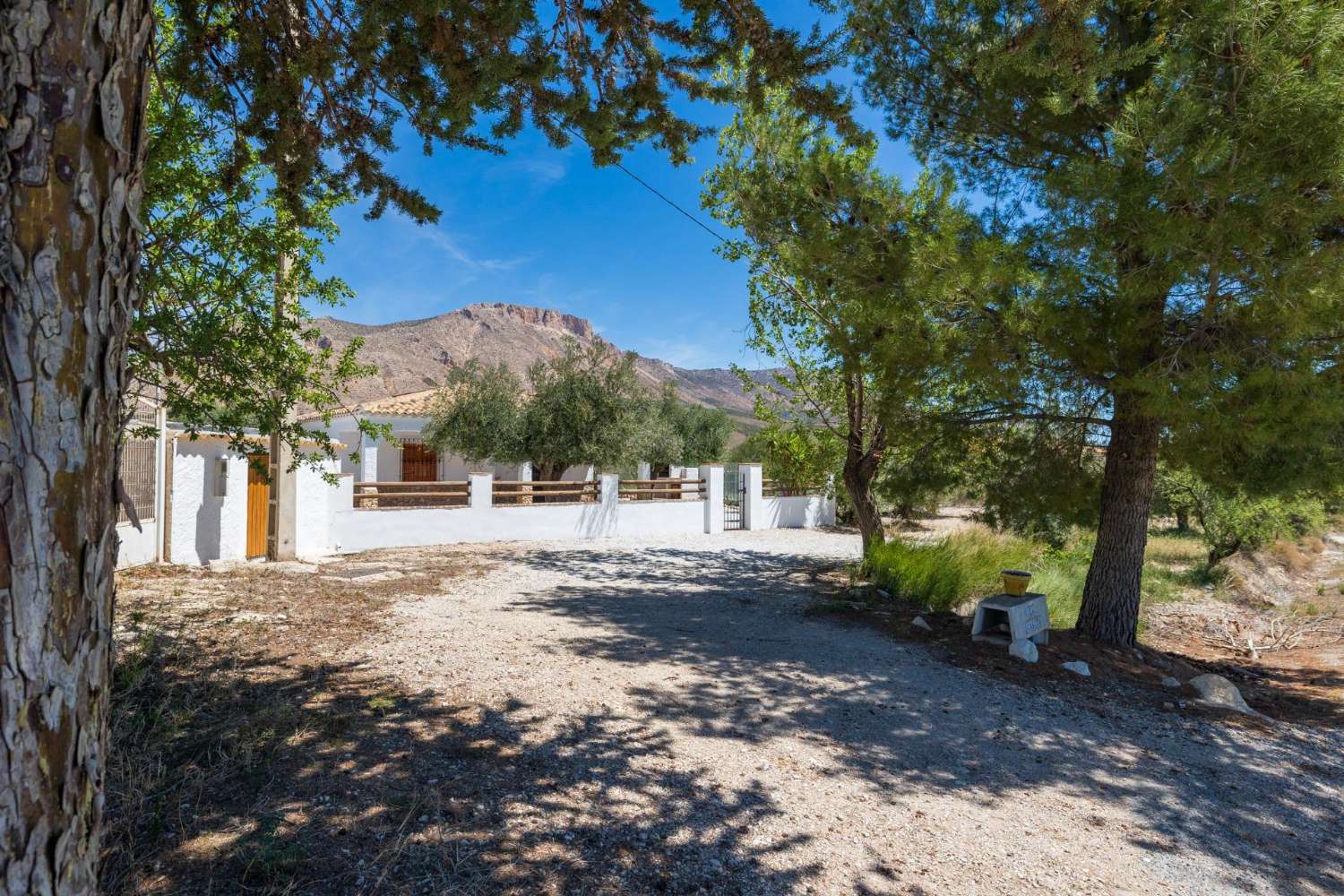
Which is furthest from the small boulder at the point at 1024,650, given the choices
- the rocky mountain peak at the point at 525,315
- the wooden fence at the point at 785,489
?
the rocky mountain peak at the point at 525,315

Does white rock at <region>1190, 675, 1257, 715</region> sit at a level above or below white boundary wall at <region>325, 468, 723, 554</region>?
below

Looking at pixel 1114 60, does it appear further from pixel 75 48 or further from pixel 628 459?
pixel 628 459

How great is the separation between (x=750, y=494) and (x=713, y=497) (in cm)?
157

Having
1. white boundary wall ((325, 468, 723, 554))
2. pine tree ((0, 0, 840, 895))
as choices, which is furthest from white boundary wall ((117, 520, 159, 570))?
pine tree ((0, 0, 840, 895))

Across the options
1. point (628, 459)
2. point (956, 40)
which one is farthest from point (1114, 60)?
point (628, 459)

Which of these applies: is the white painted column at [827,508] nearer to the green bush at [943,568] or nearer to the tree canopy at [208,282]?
the green bush at [943,568]

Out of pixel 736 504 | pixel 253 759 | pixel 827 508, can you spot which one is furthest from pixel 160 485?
pixel 827 508

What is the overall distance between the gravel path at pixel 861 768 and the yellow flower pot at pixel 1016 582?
4.19 ft

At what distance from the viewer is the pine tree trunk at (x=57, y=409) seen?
136 cm

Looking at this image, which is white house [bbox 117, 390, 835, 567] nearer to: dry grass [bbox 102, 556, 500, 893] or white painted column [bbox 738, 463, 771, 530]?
Result: white painted column [bbox 738, 463, 771, 530]

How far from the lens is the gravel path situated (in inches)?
112

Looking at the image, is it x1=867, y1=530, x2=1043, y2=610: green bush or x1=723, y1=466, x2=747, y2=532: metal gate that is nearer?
x1=867, y1=530, x2=1043, y2=610: green bush

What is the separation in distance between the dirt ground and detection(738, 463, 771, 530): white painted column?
1257cm

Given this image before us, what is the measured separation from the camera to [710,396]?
118 m
